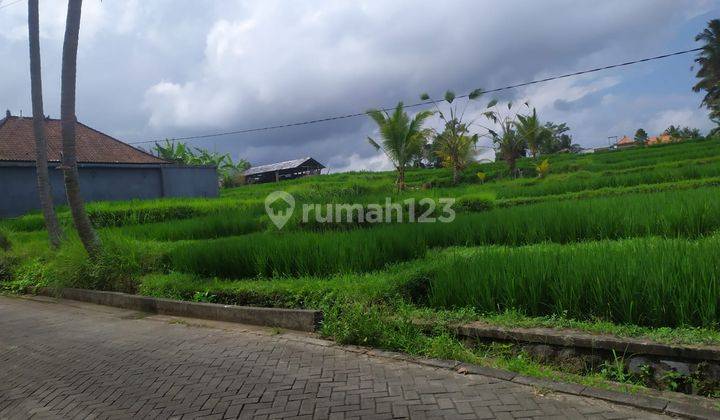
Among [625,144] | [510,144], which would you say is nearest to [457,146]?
[510,144]

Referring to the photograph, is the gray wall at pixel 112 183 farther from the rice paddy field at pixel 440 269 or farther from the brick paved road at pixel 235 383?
the brick paved road at pixel 235 383

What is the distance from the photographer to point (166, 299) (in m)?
7.09

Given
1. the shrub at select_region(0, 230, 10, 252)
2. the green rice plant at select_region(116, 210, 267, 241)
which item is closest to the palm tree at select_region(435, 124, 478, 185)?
the green rice plant at select_region(116, 210, 267, 241)

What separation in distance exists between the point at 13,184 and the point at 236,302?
17.8m

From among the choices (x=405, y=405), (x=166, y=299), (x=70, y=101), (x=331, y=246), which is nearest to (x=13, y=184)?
(x=70, y=101)

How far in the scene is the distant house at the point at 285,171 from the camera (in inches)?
1743

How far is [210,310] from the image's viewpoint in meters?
6.48

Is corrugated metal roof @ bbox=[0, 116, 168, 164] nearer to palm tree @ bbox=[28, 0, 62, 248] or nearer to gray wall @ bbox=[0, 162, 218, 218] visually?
gray wall @ bbox=[0, 162, 218, 218]

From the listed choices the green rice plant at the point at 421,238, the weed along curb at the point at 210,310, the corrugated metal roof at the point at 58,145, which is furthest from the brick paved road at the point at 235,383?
the corrugated metal roof at the point at 58,145

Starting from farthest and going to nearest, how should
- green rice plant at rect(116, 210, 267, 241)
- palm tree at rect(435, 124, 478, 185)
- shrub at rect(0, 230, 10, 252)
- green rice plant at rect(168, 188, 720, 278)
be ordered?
1. palm tree at rect(435, 124, 478, 185)
2. shrub at rect(0, 230, 10, 252)
3. green rice plant at rect(116, 210, 267, 241)
4. green rice plant at rect(168, 188, 720, 278)

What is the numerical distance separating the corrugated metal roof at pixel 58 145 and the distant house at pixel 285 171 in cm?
1782

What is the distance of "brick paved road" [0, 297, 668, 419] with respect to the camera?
336 cm

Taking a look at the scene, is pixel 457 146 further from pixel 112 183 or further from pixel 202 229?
pixel 202 229

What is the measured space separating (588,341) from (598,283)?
691 mm
